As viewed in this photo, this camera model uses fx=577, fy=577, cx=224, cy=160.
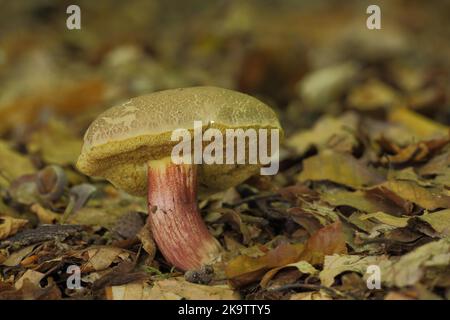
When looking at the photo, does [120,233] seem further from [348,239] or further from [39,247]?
[348,239]

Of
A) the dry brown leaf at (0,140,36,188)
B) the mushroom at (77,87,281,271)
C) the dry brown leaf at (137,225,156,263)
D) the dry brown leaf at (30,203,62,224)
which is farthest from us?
the dry brown leaf at (0,140,36,188)

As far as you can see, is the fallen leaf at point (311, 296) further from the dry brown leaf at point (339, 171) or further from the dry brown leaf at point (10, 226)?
the dry brown leaf at point (10, 226)

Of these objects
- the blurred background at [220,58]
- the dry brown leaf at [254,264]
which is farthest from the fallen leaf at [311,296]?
the blurred background at [220,58]

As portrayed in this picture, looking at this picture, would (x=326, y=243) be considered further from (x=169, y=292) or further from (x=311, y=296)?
(x=169, y=292)

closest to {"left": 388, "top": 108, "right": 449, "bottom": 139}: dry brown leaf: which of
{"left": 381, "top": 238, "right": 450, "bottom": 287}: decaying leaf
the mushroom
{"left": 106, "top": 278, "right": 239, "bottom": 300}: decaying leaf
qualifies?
the mushroom

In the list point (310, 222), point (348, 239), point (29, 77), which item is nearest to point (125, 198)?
point (310, 222)

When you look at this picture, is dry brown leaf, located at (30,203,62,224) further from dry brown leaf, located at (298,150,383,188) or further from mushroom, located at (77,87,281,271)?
dry brown leaf, located at (298,150,383,188)
